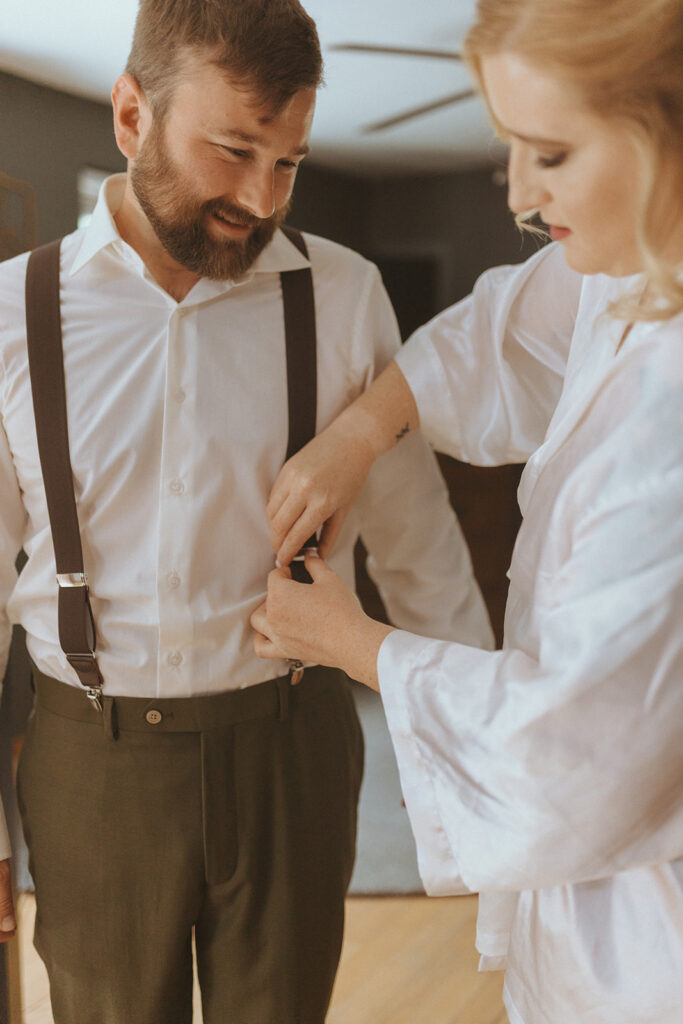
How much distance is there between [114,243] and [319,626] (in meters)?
0.57

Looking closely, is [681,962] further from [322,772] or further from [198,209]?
[198,209]

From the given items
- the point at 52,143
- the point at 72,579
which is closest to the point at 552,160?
the point at 72,579

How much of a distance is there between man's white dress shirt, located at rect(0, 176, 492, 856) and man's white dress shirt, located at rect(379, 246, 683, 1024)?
1.12 feet

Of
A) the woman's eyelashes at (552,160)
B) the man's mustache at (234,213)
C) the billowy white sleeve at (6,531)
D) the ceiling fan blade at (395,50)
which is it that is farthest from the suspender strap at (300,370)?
the ceiling fan blade at (395,50)

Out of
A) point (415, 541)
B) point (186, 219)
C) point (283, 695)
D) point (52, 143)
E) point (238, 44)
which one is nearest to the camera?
point (238, 44)

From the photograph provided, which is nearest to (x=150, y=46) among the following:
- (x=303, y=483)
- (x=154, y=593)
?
(x=303, y=483)

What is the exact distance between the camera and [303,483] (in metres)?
1.08

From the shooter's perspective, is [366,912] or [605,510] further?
[366,912]

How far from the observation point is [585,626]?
72 cm

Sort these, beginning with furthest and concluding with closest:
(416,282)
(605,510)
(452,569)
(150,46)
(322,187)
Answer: (416,282) → (322,187) → (452,569) → (150,46) → (605,510)

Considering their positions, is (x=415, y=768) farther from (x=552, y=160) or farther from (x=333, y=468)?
(x=552, y=160)

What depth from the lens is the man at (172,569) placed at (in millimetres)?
1112

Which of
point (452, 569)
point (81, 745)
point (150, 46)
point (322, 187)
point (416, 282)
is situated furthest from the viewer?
point (416, 282)

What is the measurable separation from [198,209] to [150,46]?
0.64 feet
